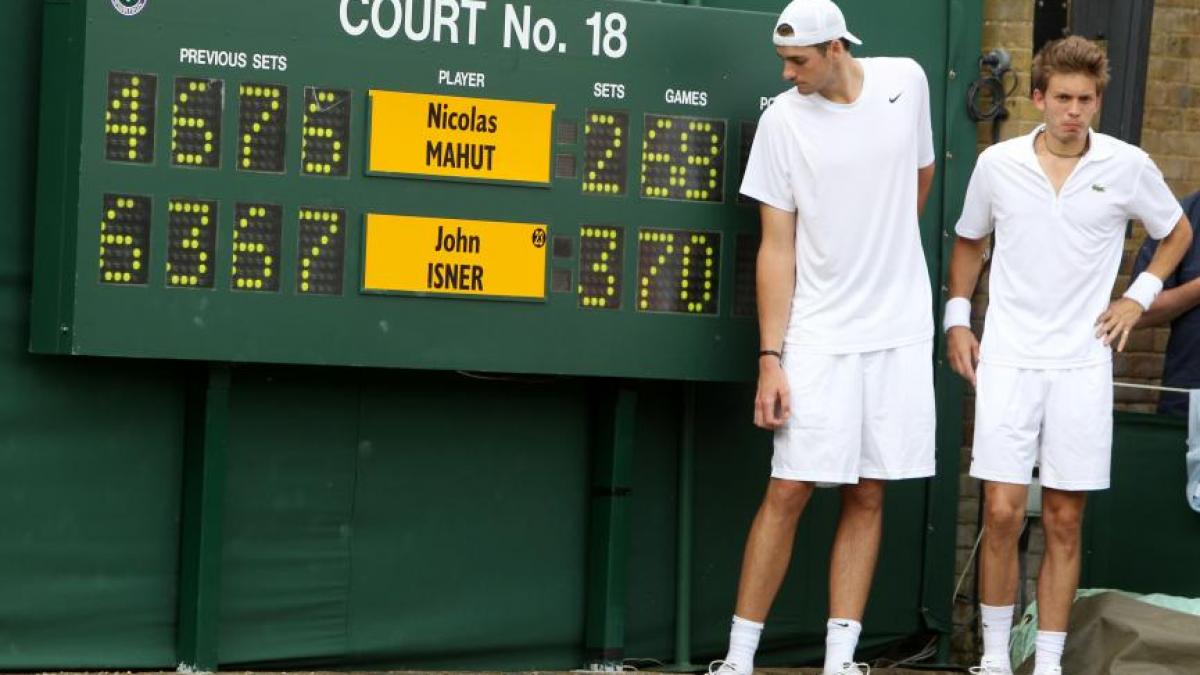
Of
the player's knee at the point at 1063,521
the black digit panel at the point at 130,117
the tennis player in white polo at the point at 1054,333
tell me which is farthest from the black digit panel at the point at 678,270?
the black digit panel at the point at 130,117

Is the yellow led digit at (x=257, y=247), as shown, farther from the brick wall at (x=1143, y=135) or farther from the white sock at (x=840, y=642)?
the brick wall at (x=1143, y=135)

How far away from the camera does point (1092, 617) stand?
7.17m

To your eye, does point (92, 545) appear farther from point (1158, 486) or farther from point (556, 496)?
point (1158, 486)

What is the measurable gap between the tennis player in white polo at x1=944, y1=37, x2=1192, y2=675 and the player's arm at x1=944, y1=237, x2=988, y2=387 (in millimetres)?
180

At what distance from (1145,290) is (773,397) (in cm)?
135

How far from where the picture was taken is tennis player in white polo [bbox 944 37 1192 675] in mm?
6793

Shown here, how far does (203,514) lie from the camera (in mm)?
6902

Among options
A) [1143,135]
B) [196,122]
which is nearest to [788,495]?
[196,122]

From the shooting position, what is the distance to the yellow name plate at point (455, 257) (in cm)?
674

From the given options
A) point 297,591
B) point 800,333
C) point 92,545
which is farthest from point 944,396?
point 92,545

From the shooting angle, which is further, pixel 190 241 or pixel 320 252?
pixel 320 252

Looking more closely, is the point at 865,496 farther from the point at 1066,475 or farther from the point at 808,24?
the point at 808,24

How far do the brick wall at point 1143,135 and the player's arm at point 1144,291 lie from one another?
1137 mm

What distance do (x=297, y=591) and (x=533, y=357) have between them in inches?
47.3
